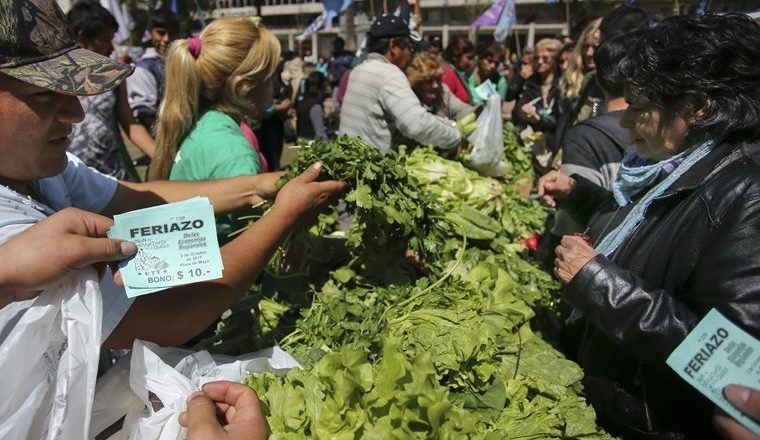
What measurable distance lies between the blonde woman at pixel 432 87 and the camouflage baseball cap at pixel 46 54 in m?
3.46

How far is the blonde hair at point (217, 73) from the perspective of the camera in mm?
2604

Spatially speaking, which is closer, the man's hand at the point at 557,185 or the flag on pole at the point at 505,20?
the man's hand at the point at 557,185

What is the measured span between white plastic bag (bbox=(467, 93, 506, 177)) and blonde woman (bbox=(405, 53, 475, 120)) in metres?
0.82

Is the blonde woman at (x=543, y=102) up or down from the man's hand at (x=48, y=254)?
down

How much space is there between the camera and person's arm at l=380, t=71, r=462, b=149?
12.1ft

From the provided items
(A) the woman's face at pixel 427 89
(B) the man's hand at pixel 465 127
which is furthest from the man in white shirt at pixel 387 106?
(A) the woman's face at pixel 427 89

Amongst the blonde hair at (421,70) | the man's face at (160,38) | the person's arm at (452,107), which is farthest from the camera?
the man's face at (160,38)

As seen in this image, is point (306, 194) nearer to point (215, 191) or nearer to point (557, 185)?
point (215, 191)

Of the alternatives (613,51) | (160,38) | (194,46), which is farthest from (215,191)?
(160,38)

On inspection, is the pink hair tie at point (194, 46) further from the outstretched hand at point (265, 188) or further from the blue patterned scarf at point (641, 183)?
the blue patterned scarf at point (641, 183)

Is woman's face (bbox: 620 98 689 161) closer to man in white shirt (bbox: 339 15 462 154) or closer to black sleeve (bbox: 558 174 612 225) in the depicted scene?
black sleeve (bbox: 558 174 612 225)

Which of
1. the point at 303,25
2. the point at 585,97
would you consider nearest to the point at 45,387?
the point at 585,97

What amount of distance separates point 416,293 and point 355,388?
794 mm

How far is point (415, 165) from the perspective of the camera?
361 cm
